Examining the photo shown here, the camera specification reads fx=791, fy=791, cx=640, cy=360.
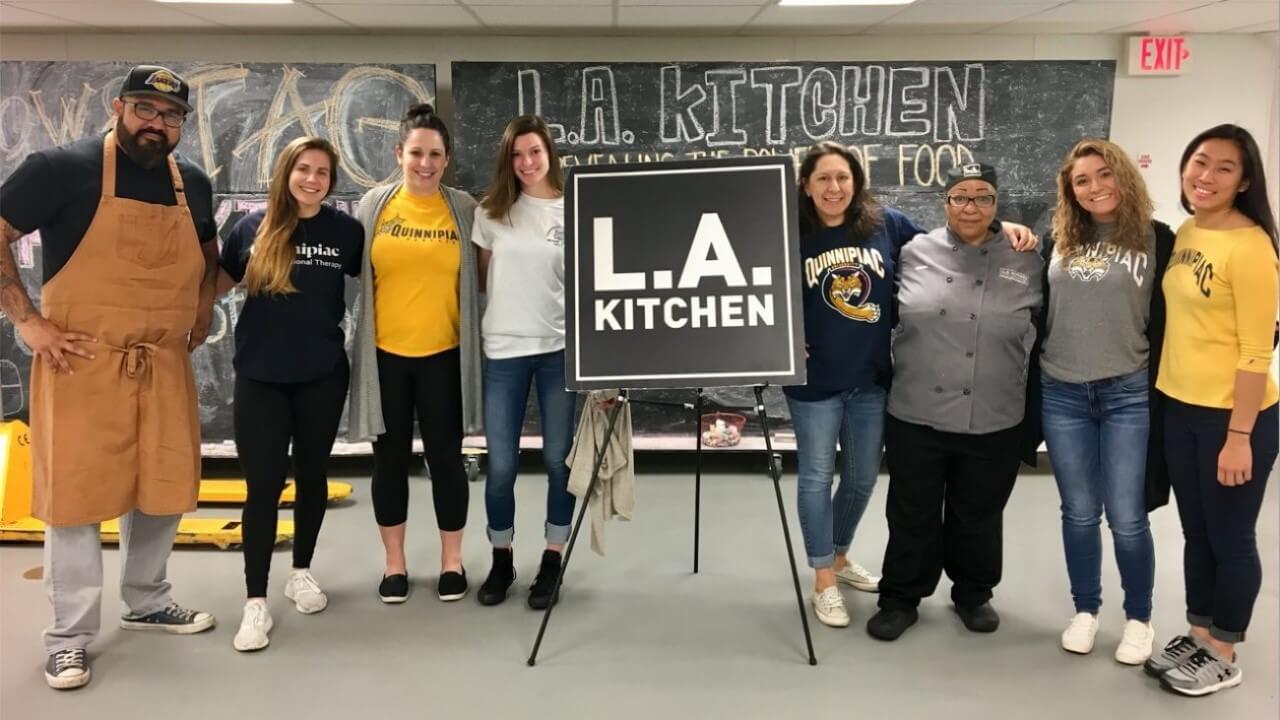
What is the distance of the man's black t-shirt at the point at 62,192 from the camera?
2148 millimetres

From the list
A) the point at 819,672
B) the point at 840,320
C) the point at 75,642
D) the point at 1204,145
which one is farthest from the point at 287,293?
the point at 1204,145

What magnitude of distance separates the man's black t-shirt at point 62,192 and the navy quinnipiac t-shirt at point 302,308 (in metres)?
0.35

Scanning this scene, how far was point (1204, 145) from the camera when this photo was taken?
2090 mm

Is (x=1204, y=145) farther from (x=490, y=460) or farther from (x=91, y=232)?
(x=91, y=232)

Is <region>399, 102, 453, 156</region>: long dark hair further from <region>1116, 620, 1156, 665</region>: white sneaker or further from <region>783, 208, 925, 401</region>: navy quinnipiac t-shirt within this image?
<region>1116, 620, 1156, 665</region>: white sneaker

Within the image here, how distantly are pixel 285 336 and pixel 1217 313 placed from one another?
102 inches

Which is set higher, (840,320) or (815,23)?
(815,23)

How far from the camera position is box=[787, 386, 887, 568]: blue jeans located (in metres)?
2.53

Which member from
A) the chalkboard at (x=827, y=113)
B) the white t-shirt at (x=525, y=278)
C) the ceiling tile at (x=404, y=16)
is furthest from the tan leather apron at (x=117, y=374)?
the chalkboard at (x=827, y=113)

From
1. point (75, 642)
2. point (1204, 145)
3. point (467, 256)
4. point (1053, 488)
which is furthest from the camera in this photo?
point (1053, 488)

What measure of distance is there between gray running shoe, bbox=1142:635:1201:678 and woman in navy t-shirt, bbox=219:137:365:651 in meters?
2.58

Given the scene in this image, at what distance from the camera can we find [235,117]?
420cm

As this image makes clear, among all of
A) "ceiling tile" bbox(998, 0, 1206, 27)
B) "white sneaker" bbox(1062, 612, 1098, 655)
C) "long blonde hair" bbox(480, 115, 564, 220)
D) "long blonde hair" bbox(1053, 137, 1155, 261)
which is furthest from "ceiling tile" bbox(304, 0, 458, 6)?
"white sneaker" bbox(1062, 612, 1098, 655)

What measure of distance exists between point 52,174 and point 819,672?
2571 mm
